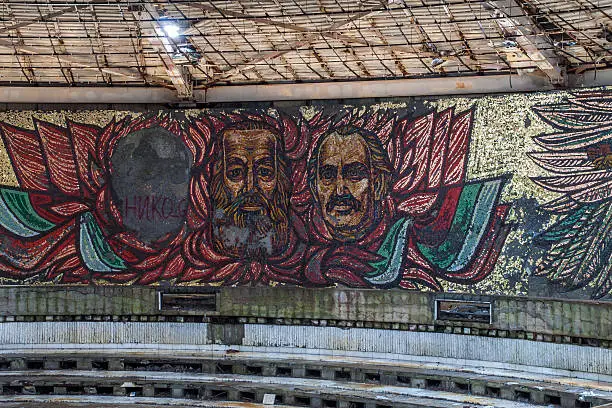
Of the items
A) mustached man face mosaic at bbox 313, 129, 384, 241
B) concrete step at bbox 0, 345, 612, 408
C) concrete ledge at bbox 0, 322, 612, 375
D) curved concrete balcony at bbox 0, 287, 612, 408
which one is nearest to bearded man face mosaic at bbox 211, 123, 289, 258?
mustached man face mosaic at bbox 313, 129, 384, 241

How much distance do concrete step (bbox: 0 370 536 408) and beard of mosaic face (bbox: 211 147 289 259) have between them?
155 inches

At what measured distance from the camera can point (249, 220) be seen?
3144 cm

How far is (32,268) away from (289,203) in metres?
7.73

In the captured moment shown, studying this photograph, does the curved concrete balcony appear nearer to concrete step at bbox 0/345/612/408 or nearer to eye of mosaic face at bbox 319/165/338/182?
concrete step at bbox 0/345/612/408

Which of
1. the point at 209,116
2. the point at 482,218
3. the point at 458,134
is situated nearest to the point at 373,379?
the point at 482,218

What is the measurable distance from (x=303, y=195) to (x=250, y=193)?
1.59m

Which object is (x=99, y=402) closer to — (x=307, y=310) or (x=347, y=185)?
(x=307, y=310)

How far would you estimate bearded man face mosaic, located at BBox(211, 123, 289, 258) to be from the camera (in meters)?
31.2

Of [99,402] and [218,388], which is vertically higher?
[218,388]

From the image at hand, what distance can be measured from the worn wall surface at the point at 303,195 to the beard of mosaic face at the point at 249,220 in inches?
1.6

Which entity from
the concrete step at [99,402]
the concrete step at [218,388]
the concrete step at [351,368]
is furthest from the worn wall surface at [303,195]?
the concrete step at [99,402]

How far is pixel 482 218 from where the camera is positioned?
28609 millimetres

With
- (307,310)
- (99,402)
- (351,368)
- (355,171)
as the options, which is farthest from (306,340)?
(99,402)

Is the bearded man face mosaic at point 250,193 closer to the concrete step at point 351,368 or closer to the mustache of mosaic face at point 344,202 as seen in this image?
the mustache of mosaic face at point 344,202
